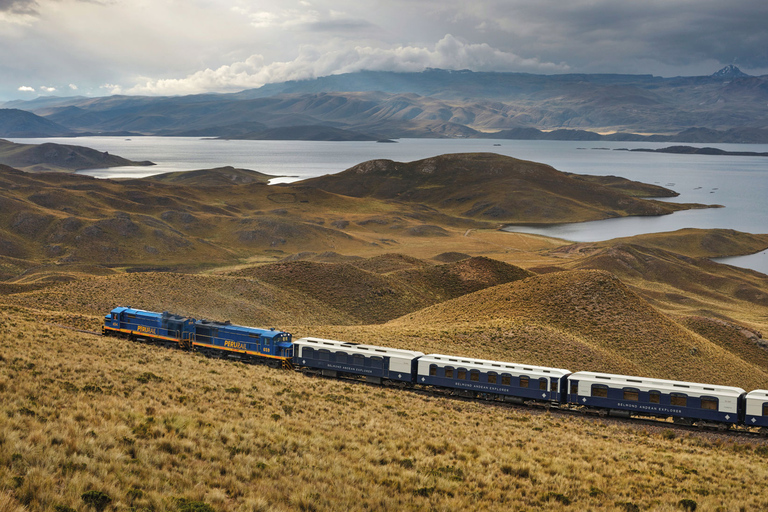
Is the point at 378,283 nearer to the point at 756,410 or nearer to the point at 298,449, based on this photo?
the point at 756,410

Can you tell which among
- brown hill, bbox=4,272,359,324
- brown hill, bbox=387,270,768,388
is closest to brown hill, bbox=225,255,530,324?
brown hill, bbox=4,272,359,324

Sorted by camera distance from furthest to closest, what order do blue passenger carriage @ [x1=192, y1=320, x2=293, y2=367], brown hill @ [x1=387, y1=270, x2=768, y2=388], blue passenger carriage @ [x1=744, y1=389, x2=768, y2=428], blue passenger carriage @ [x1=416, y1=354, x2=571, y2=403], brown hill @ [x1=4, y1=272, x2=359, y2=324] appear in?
brown hill @ [x1=4, y1=272, x2=359, y2=324] → brown hill @ [x1=387, y1=270, x2=768, y2=388] → blue passenger carriage @ [x1=192, y1=320, x2=293, y2=367] → blue passenger carriage @ [x1=416, y1=354, x2=571, y2=403] → blue passenger carriage @ [x1=744, y1=389, x2=768, y2=428]

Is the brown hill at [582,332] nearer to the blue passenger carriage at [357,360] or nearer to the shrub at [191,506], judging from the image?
the blue passenger carriage at [357,360]

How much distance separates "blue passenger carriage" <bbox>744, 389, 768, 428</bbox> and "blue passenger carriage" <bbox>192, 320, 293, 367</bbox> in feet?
86.9

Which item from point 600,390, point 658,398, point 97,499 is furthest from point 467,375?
point 97,499

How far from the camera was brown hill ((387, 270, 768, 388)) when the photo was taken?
156ft

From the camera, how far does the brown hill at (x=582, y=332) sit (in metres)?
47.4

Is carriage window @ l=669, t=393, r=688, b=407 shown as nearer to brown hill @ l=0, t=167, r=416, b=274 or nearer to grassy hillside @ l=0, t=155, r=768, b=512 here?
grassy hillside @ l=0, t=155, r=768, b=512

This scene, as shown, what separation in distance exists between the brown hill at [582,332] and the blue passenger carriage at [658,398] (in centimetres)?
1369

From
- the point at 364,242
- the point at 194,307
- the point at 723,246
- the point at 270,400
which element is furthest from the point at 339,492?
the point at 723,246

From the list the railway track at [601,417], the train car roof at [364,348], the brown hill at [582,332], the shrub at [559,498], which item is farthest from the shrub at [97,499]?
the brown hill at [582,332]

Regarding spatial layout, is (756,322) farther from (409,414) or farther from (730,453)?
(409,414)

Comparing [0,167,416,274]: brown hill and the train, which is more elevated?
[0,167,416,274]: brown hill

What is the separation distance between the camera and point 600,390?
30891mm
